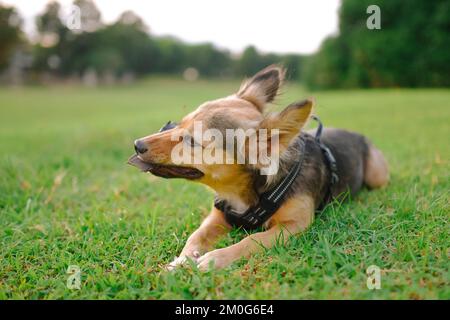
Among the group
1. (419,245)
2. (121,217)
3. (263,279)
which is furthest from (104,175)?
(419,245)

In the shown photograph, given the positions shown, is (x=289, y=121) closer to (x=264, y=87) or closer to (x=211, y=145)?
(x=211, y=145)

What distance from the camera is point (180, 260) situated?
2.49 metres

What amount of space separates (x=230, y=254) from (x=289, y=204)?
0.63 meters

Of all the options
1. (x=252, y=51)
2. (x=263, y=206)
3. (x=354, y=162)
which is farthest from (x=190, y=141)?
(x=252, y=51)

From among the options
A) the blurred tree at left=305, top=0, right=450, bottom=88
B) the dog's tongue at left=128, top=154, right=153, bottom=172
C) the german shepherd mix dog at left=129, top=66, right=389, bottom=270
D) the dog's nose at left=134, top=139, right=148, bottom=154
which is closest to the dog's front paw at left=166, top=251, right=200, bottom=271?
the german shepherd mix dog at left=129, top=66, right=389, bottom=270

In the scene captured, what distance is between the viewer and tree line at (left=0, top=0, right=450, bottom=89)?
28.1 m

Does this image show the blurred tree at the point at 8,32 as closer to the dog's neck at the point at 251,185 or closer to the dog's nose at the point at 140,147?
the dog's nose at the point at 140,147

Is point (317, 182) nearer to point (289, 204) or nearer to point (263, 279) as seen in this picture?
point (289, 204)

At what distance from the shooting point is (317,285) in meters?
2.09

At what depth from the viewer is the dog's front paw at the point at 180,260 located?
2.41m

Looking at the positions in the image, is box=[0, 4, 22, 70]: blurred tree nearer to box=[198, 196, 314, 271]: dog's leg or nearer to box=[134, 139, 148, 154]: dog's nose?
box=[134, 139, 148, 154]: dog's nose

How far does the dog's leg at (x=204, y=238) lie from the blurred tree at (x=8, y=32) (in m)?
47.4

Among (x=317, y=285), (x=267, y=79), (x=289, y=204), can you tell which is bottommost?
(x=317, y=285)

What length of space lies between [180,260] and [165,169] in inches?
25.5
